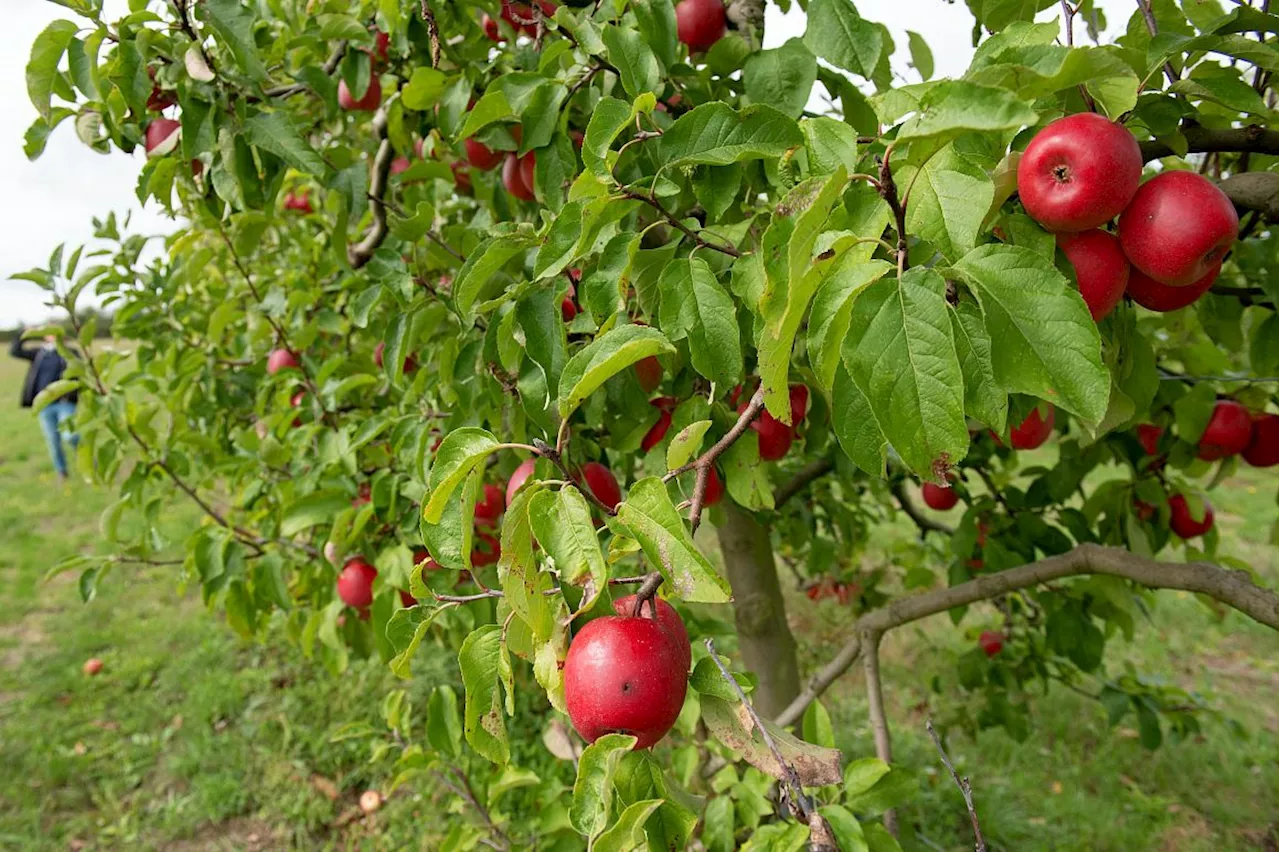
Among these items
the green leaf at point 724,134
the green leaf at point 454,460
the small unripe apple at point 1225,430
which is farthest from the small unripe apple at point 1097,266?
the small unripe apple at point 1225,430

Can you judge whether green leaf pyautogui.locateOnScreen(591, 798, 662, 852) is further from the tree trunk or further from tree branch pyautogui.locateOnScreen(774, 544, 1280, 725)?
the tree trunk

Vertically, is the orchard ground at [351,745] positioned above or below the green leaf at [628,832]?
below

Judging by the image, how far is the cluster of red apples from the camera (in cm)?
79

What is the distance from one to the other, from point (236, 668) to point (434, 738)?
3117mm

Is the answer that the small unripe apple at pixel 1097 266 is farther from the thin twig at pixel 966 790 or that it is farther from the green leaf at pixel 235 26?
the green leaf at pixel 235 26

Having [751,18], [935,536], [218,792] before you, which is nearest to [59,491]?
[218,792]

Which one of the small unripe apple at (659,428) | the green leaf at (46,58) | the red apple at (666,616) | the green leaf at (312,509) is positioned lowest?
the green leaf at (312,509)

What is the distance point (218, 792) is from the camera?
3.06m

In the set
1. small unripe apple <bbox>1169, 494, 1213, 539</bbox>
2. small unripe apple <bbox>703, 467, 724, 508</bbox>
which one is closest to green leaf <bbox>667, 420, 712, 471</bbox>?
small unripe apple <bbox>703, 467, 724, 508</bbox>

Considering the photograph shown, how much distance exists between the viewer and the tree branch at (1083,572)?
129 centimetres

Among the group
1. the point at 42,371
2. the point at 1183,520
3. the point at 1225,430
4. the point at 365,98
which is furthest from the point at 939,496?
the point at 42,371

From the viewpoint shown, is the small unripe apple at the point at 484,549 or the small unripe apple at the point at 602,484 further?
the small unripe apple at the point at 484,549

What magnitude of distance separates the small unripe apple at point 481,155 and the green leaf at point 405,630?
107 cm

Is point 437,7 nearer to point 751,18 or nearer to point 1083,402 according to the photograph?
point 751,18
